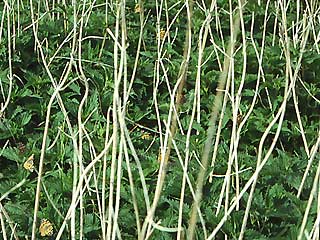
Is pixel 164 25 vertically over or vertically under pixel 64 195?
over

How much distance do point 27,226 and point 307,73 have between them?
1.41 metres

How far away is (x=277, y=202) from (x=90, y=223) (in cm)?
48

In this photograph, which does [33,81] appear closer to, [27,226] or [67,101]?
[67,101]

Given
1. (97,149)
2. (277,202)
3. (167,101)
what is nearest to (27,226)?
(97,149)

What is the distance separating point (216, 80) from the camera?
Answer: 8.75 ft

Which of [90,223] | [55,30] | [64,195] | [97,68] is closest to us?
[90,223]

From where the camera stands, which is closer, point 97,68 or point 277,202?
point 277,202

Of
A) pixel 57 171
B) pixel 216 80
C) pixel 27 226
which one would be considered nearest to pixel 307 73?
pixel 216 80

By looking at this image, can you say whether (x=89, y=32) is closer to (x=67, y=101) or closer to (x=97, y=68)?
(x=97, y=68)

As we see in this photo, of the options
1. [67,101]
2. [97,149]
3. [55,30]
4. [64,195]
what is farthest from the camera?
[55,30]

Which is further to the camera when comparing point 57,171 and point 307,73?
point 307,73

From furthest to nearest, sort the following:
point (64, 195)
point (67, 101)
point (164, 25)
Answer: point (164, 25) → point (67, 101) → point (64, 195)

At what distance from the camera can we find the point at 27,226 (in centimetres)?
176

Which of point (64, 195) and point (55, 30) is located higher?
point (55, 30)
